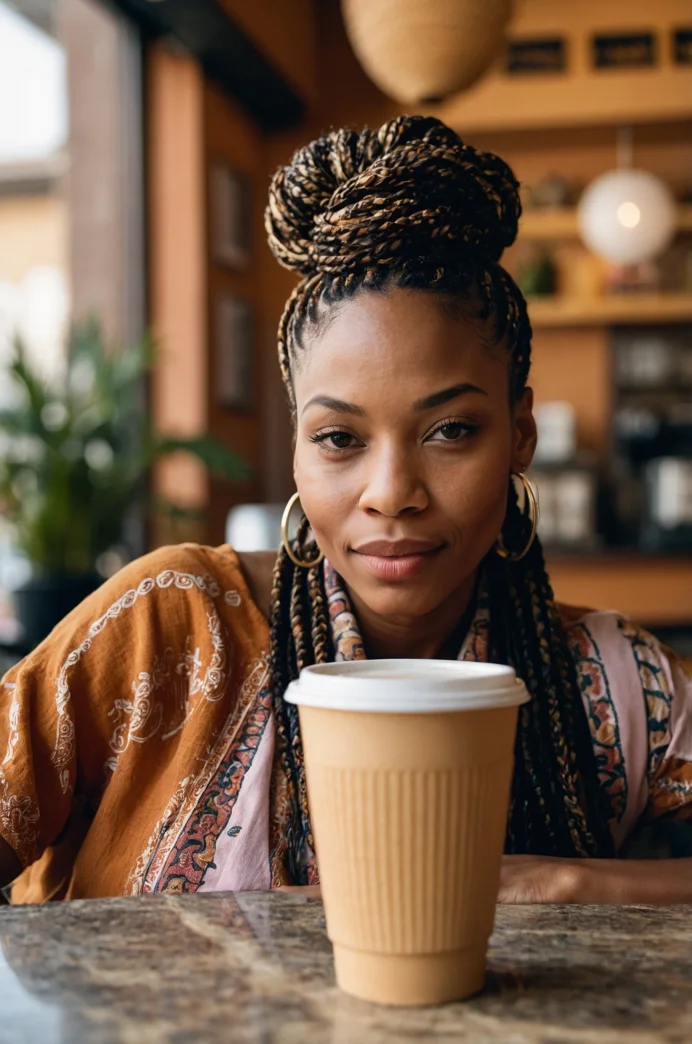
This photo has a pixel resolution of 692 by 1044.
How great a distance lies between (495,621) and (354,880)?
2.21 feet

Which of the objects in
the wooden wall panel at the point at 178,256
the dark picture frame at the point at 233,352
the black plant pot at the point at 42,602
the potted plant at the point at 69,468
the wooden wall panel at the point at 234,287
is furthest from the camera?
the dark picture frame at the point at 233,352

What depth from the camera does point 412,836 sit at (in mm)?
608

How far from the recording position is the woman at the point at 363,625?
3.38ft

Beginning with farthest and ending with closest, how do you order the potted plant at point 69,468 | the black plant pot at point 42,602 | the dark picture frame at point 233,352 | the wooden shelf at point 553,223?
the wooden shelf at point 553,223, the dark picture frame at point 233,352, the potted plant at point 69,468, the black plant pot at point 42,602

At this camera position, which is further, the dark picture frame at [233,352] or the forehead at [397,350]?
the dark picture frame at [233,352]

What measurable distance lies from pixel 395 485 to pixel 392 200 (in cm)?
26

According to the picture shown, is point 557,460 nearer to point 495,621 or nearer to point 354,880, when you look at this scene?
point 495,621

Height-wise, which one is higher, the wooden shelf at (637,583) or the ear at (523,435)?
the ear at (523,435)

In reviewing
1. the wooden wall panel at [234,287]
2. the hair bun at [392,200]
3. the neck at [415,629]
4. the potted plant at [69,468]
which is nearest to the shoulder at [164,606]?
the neck at [415,629]

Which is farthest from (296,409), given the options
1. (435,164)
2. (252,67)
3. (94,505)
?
(252,67)

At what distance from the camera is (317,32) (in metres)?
6.37

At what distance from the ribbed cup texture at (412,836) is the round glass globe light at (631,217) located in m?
4.91

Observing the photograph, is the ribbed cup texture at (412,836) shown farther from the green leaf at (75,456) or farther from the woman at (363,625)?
Result: the green leaf at (75,456)

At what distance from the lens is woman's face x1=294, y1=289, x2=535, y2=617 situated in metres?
1.01
